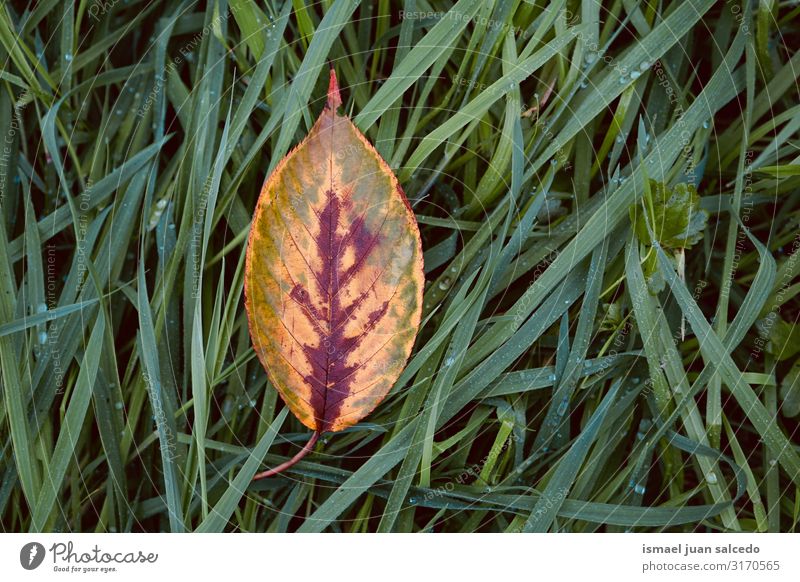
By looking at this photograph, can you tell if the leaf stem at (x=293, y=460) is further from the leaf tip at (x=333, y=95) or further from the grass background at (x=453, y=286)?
the leaf tip at (x=333, y=95)

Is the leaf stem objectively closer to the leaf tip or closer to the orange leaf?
the orange leaf

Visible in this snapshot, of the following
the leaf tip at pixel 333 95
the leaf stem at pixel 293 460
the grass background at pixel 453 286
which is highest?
the leaf tip at pixel 333 95

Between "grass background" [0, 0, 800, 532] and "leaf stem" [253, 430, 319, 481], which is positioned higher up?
"grass background" [0, 0, 800, 532]

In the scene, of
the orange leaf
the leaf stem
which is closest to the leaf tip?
the orange leaf

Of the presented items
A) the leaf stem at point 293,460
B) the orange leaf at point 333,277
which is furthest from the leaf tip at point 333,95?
the leaf stem at point 293,460

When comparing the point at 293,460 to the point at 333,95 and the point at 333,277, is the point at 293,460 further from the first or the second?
the point at 333,95

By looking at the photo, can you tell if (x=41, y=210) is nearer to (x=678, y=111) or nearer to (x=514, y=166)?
(x=514, y=166)

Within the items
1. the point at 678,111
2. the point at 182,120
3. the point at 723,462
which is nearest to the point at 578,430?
the point at 723,462
